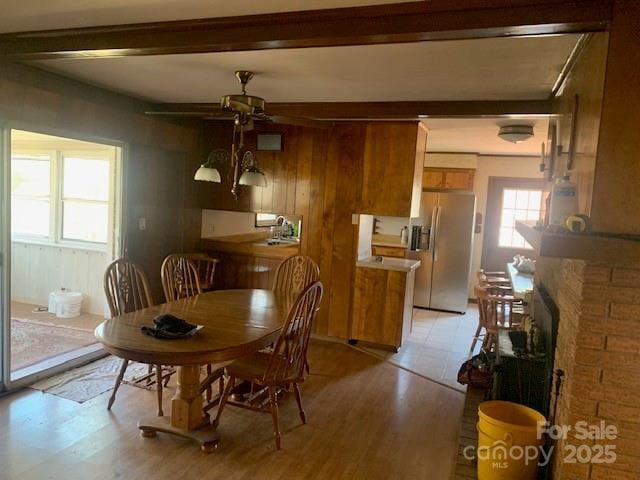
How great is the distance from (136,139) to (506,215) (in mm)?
5349

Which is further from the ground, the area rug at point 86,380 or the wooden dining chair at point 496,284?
the wooden dining chair at point 496,284

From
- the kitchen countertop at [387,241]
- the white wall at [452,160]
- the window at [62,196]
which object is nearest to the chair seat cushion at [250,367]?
the window at [62,196]

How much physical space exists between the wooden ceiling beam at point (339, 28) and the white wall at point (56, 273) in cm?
321

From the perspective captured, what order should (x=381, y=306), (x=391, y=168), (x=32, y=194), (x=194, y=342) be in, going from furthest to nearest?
1. (x=32, y=194)
2. (x=381, y=306)
3. (x=391, y=168)
4. (x=194, y=342)

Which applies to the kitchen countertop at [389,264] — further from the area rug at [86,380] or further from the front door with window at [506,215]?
the front door with window at [506,215]

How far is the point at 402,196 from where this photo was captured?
14.9 ft

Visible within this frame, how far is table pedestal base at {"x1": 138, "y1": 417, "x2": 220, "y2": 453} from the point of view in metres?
2.71

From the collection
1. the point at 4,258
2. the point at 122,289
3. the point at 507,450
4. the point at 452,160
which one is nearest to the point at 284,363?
the point at 507,450

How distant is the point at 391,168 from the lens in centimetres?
458

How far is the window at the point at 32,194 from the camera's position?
5.47 metres

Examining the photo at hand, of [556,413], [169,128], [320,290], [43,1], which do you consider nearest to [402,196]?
[320,290]

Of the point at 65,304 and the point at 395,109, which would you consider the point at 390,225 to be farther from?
the point at 65,304

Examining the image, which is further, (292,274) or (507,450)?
(292,274)

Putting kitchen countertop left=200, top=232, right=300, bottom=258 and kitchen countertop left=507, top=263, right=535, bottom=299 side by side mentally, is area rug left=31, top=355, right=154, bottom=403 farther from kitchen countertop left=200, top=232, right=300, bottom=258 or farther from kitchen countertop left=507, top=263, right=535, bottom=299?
kitchen countertop left=507, top=263, right=535, bottom=299
